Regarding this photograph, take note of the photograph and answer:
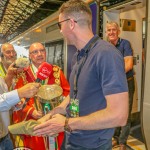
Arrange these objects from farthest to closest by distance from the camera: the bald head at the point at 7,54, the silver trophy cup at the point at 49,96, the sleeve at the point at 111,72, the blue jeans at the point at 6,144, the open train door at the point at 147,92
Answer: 1. the bald head at the point at 7,54
2. the open train door at the point at 147,92
3. the blue jeans at the point at 6,144
4. the silver trophy cup at the point at 49,96
5. the sleeve at the point at 111,72

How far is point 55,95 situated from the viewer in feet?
5.17

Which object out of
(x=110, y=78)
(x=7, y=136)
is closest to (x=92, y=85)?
(x=110, y=78)

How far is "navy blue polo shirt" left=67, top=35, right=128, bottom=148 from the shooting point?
44.1 inches

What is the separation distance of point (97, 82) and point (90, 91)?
0.22 feet

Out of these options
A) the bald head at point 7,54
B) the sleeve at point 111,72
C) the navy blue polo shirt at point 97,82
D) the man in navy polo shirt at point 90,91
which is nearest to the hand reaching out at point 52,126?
the man in navy polo shirt at point 90,91

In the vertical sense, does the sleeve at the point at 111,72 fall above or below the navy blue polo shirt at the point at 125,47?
below

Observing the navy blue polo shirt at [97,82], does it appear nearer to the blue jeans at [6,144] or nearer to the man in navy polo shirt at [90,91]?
the man in navy polo shirt at [90,91]

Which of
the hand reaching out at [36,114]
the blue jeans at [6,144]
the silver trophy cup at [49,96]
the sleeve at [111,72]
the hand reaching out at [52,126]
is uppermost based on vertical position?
the sleeve at [111,72]

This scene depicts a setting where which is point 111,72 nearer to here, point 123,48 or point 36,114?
point 36,114

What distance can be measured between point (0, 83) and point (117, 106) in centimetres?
109

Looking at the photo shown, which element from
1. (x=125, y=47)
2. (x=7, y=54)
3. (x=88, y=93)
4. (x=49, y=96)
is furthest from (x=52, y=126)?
(x=125, y=47)

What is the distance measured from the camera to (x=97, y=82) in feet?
3.97

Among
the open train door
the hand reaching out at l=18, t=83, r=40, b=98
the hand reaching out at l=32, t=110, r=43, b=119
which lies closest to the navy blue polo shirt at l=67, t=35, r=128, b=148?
the hand reaching out at l=18, t=83, r=40, b=98

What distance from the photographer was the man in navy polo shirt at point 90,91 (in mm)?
1118
